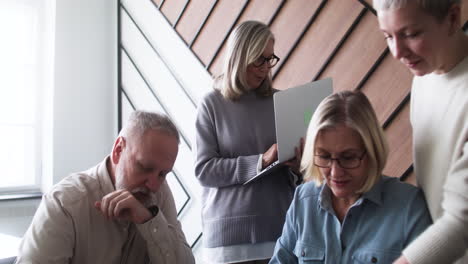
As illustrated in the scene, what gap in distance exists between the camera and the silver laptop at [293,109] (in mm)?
1429

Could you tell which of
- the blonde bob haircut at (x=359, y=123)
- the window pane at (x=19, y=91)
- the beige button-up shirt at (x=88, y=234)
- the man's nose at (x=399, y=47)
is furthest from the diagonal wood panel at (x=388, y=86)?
the window pane at (x=19, y=91)

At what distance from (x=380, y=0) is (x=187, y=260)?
0.91m

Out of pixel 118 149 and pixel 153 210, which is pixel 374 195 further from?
pixel 118 149

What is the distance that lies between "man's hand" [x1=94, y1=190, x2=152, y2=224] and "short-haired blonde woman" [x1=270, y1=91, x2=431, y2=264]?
1.44 ft

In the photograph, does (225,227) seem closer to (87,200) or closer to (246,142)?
(246,142)

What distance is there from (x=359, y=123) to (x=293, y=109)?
1.25ft

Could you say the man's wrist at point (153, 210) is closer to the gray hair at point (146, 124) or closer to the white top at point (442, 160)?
the gray hair at point (146, 124)

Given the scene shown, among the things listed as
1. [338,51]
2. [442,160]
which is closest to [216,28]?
[338,51]

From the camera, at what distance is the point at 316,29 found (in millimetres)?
2188

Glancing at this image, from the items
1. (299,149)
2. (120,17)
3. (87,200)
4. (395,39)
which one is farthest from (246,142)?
(120,17)

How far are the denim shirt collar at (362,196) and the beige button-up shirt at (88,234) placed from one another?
1.51 feet

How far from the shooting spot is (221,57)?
2.81 meters

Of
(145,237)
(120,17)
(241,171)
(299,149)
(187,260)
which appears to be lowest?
(187,260)

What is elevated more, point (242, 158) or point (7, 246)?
point (242, 158)
